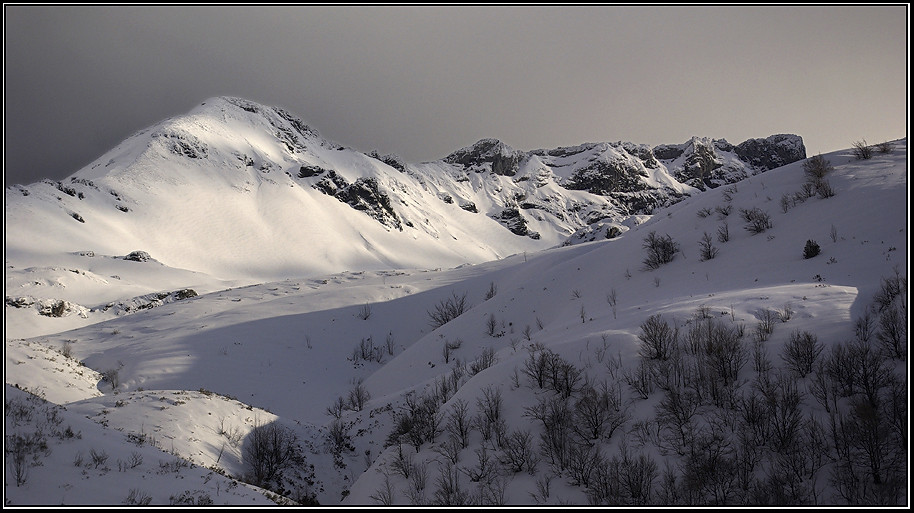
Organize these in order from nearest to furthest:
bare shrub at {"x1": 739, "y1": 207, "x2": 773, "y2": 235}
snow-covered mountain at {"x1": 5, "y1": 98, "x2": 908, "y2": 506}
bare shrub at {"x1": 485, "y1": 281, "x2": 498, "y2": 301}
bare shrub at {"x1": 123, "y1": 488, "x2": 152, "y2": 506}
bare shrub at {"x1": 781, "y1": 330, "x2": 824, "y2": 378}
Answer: bare shrub at {"x1": 123, "y1": 488, "x2": 152, "y2": 506}
snow-covered mountain at {"x1": 5, "y1": 98, "x2": 908, "y2": 506}
bare shrub at {"x1": 781, "y1": 330, "x2": 824, "y2": 378}
bare shrub at {"x1": 739, "y1": 207, "x2": 773, "y2": 235}
bare shrub at {"x1": 485, "y1": 281, "x2": 498, "y2": 301}

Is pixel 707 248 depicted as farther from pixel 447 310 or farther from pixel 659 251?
pixel 447 310

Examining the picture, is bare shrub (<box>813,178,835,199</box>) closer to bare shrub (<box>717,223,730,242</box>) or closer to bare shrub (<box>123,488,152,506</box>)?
bare shrub (<box>717,223,730,242</box>)

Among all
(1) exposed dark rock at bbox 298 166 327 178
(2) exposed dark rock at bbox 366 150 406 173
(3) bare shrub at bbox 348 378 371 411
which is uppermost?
(2) exposed dark rock at bbox 366 150 406 173

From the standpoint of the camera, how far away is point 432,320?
106 feet

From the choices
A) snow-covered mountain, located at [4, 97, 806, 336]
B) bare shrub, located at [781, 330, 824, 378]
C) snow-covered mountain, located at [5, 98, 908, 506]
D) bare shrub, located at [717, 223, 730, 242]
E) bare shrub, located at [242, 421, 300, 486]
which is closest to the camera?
snow-covered mountain, located at [5, 98, 908, 506]

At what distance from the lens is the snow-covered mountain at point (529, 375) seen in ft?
28.4

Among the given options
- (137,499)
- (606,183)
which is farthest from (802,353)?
(606,183)

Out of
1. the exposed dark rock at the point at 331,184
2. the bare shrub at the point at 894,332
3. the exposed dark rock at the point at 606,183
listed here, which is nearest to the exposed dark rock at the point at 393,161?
the exposed dark rock at the point at 331,184

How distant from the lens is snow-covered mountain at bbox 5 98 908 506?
8648 mm

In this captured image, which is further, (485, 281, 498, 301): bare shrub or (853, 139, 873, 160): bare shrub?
(485, 281, 498, 301): bare shrub

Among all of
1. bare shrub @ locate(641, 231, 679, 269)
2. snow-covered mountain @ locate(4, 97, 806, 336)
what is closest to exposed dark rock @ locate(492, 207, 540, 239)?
snow-covered mountain @ locate(4, 97, 806, 336)

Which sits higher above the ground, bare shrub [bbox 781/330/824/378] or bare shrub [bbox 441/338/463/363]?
bare shrub [bbox 781/330/824/378]

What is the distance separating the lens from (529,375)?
1211cm

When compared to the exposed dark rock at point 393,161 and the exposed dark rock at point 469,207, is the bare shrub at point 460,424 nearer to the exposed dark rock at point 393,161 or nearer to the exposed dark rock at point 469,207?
the exposed dark rock at point 469,207
